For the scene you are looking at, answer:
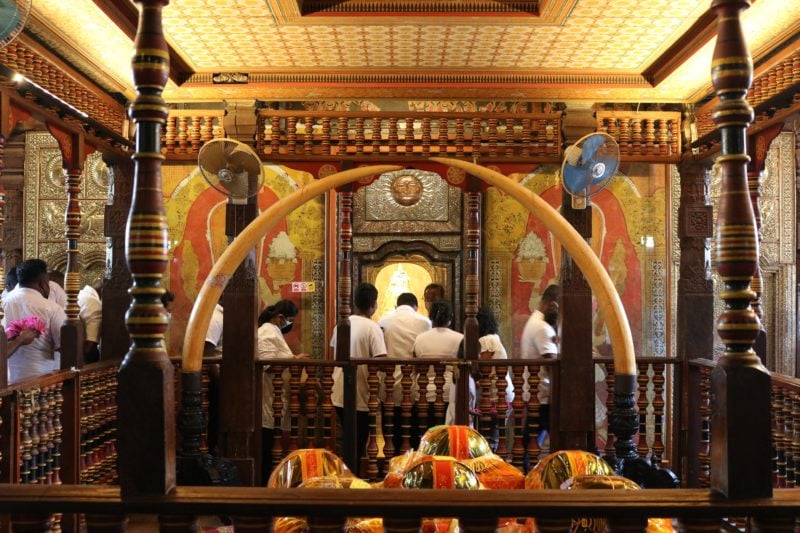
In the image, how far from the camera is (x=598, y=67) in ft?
21.1

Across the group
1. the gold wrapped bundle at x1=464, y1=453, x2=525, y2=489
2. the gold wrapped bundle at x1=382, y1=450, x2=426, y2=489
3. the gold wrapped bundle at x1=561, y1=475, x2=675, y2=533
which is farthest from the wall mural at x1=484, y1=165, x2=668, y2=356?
the gold wrapped bundle at x1=561, y1=475, x2=675, y2=533

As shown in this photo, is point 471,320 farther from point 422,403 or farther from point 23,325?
point 23,325

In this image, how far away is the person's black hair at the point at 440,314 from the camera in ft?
20.9

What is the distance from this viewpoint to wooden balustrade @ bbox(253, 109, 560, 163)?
633cm

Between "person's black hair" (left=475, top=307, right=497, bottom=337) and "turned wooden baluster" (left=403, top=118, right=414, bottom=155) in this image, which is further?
"person's black hair" (left=475, top=307, right=497, bottom=337)

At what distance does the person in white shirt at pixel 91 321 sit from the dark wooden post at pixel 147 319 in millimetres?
5157

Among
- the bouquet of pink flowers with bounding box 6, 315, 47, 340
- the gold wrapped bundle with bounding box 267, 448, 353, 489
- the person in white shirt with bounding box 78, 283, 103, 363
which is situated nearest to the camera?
the gold wrapped bundle with bounding box 267, 448, 353, 489

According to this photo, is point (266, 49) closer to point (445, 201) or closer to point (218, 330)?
point (218, 330)

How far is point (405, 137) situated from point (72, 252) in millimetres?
2780

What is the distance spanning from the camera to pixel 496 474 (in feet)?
11.2

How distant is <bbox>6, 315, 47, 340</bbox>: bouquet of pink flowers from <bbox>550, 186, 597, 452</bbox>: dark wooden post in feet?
13.3

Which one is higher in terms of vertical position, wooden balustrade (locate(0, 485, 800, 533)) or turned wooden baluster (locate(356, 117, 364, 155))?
turned wooden baluster (locate(356, 117, 364, 155))

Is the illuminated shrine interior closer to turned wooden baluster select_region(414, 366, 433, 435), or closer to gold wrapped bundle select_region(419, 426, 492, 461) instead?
turned wooden baluster select_region(414, 366, 433, 435)

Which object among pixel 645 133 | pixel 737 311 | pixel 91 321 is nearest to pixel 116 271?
pixel 91 321
